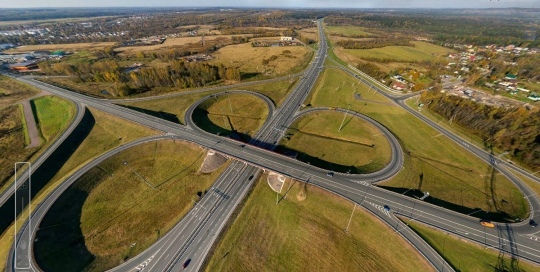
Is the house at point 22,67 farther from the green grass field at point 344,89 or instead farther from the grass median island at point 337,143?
the green grass field at point 344,89

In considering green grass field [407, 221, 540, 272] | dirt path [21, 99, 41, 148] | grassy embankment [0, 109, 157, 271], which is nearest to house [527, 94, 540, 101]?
green grass field [407, 221, 540, 272]

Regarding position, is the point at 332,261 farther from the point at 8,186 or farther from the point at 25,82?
the point at 25,82

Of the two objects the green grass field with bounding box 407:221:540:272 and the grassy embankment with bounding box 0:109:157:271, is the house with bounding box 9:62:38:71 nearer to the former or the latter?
the grassy embankment with bounding box 0:109:157:271

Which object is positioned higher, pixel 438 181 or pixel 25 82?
pixel 25 82

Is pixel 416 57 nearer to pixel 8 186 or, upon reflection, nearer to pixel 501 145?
pixel 501 145

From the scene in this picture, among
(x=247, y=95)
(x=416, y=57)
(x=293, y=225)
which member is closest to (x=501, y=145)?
(x=293, y=225)

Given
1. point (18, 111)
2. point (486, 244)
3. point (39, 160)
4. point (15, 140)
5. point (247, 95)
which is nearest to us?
point (486, 244)

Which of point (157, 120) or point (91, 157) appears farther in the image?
point (157, 120)

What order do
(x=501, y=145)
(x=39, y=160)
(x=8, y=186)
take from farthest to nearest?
(x=501, y=145)
(x=39, y=160)
(x=8, y=186)

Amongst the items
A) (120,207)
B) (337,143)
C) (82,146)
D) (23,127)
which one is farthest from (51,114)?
(337,143)

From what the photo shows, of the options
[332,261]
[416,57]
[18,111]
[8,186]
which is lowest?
[332,261]
